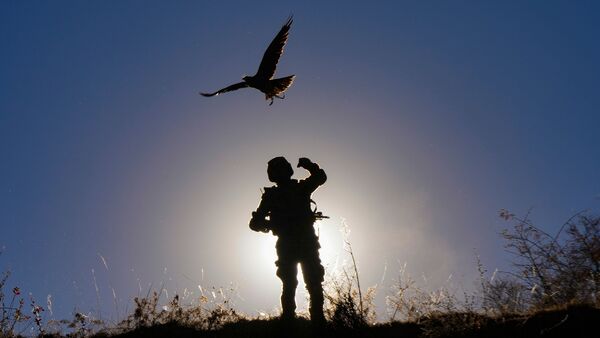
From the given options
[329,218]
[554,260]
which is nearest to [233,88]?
[329,218]

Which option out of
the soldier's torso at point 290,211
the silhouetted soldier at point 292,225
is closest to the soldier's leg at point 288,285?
the silhouetted soldier at point 292,225

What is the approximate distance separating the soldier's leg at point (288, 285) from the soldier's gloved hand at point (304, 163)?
124 centimetres

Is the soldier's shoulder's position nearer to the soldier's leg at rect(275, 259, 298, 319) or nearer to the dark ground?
the soldier's leg at rect(275, 259, 298, 319)

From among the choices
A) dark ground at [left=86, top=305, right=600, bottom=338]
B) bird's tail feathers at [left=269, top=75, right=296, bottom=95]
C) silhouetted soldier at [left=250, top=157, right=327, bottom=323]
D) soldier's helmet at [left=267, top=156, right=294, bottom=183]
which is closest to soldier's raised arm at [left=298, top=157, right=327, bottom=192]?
silhouetted soldier at [left=250, top=157, right=327, bottom=323]

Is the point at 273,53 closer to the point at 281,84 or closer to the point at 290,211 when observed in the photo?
the point at 281,84

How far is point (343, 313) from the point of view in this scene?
15.5 feet

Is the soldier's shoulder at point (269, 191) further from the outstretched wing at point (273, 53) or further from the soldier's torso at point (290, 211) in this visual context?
the outstretched wing at point (273, 53)

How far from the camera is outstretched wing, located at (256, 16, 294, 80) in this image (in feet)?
24.7

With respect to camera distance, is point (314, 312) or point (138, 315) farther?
point (138, 315)

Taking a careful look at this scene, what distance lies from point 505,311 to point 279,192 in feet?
9.58

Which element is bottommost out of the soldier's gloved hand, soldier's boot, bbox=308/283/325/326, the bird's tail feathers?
soldier's boot, bbox=308/283/325/326

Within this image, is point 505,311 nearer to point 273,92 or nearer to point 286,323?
point 286,323

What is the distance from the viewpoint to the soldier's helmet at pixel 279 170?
19.2ft

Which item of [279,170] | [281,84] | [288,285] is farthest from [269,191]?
[281,84]
